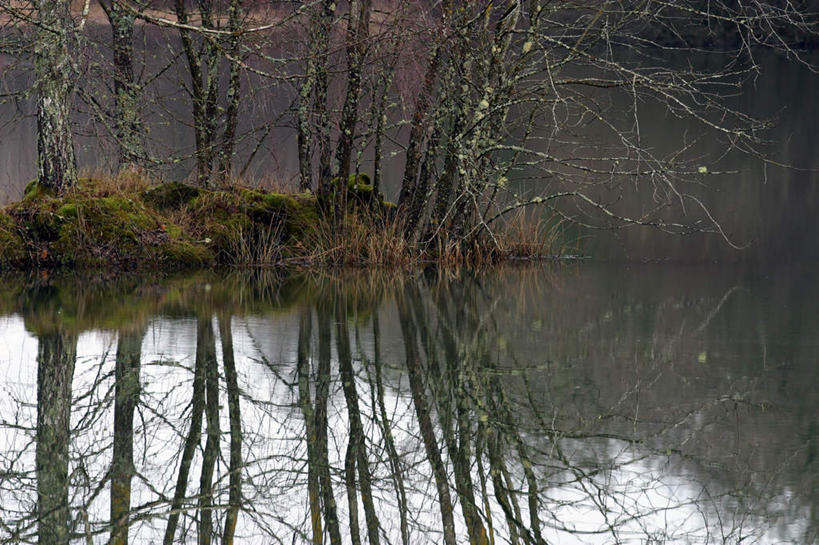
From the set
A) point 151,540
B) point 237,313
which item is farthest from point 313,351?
point 151,540

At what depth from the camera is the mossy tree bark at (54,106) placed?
1011 centimetres

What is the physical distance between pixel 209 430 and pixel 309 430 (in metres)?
0.33

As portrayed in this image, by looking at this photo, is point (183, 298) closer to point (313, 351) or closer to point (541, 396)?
point (313, 351)

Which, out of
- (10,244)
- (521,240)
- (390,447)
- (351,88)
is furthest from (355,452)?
(521,240)

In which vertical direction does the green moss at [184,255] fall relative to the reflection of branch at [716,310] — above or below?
above

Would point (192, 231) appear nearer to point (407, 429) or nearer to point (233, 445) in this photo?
point (407, 429)

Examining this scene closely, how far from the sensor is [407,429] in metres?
3.45

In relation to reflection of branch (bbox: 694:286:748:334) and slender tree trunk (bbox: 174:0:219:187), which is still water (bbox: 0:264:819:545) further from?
slender tree trunk (bbox: 174:0:219:187)

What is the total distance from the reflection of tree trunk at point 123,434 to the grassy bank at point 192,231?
6201 millimetres

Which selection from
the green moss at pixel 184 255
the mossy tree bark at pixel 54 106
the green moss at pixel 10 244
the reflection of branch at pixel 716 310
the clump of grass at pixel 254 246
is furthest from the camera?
the clump of grass at pixel 254 246

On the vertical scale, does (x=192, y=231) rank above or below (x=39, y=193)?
below

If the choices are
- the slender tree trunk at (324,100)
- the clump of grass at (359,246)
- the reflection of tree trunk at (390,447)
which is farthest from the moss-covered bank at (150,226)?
the reflection of tree trunk at (390,447)

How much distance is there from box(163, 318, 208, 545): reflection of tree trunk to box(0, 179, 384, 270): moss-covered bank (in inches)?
259

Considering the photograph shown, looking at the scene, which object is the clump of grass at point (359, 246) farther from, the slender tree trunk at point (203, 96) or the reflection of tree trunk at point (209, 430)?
the reflection of tree trunk at point (209, 430)
